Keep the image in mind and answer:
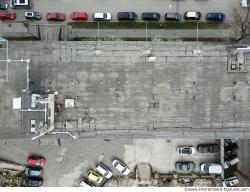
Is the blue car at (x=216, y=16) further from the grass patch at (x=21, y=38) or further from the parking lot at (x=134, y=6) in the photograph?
the grass patch at (x=21, y=38)

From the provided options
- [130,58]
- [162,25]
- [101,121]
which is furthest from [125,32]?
[101,121]

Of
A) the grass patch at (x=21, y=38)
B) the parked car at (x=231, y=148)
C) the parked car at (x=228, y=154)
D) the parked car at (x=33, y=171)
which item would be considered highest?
the grass patch at (x=21, y=38)

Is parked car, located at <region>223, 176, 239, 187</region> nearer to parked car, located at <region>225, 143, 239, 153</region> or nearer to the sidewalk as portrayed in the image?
parked car, located at <region>225, 143, 239, 153</region>

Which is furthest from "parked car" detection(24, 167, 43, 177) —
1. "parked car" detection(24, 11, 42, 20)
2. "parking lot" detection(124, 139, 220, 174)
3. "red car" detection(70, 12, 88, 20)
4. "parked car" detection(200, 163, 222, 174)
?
"parked car" detection(200, 163, 222, 174)

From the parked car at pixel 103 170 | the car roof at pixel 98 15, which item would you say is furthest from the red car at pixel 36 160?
the car roof at pixel 98 15

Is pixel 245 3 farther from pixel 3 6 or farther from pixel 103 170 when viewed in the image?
pixel 3 6

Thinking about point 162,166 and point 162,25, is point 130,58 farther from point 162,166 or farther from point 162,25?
point 162,166
